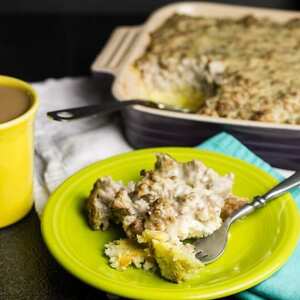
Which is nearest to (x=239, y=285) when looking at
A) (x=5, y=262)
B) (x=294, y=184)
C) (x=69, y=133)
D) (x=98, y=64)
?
(x=294, y=184)

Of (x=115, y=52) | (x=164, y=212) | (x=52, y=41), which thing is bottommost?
(x=52, y=41)

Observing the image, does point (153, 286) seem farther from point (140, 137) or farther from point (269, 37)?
point (269, 37)

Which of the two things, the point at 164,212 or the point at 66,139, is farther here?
the point at 66,139

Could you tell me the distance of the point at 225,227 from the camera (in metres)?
1.13

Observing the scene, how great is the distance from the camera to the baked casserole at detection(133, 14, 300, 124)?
149 centimetres

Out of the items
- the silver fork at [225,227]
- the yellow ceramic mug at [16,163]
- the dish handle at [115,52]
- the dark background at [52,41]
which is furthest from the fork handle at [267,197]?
the dark background at [52,41]

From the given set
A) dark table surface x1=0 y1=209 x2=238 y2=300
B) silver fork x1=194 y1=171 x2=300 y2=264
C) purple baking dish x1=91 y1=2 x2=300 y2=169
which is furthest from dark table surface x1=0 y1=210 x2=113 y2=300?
purple baking dish x1=91 y1=2 x2=300 y2=169

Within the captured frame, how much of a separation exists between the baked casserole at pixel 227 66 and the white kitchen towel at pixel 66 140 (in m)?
0.16

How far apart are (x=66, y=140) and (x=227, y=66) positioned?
0.37 metres

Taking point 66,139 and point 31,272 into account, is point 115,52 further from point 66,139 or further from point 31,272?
point 31,272

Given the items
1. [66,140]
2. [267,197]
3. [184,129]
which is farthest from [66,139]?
[267,197]

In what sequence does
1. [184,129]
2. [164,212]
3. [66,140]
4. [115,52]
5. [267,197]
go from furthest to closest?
[115,52]
[66,140]
[184,129]
[267,197]
[164,212]

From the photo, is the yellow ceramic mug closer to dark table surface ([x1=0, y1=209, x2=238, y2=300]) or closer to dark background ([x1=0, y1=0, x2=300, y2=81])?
dark table surface ([x1=0, y1=209, x2=238, y2=300])

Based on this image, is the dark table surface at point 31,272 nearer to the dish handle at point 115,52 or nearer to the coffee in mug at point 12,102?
the coffee in mug at point 12,102
